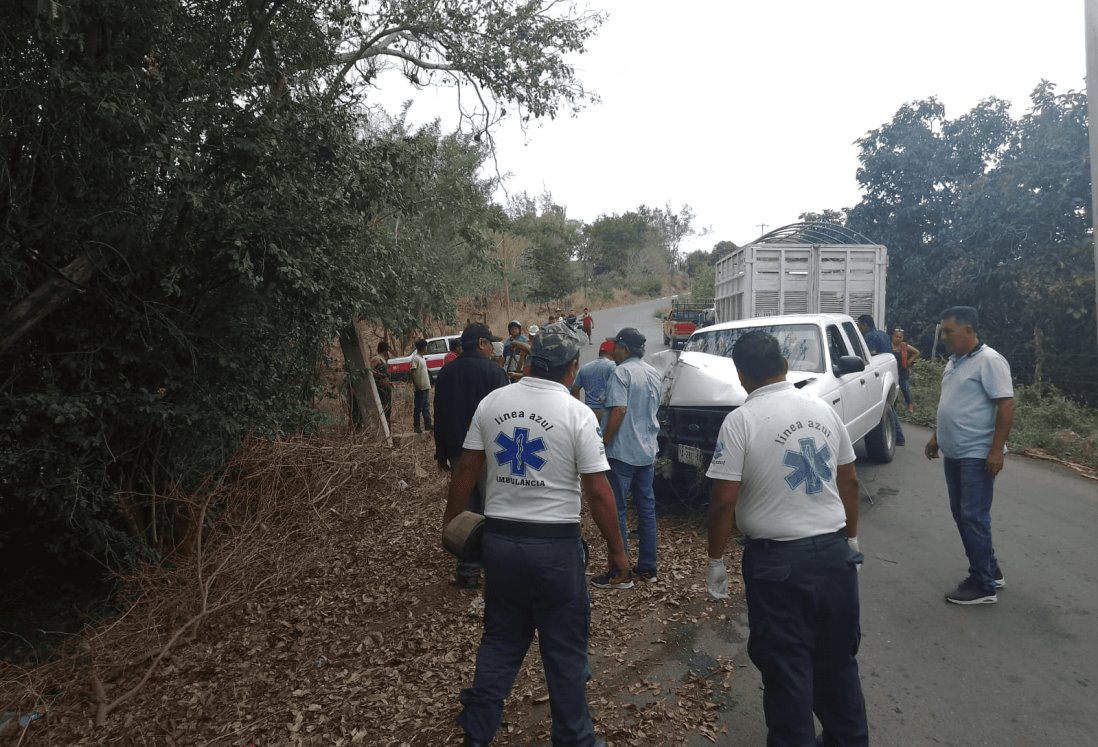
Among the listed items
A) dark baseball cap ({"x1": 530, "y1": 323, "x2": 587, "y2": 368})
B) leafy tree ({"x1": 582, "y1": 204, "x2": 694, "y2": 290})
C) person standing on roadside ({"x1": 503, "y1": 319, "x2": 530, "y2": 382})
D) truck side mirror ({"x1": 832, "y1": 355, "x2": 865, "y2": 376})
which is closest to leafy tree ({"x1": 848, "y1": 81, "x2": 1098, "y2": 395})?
truck side mirror ({"x1": 832, "y1": 355, "x2": 865, "y2": 376})

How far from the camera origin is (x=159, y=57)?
5625 millimetres

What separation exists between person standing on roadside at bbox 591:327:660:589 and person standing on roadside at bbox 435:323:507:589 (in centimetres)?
91

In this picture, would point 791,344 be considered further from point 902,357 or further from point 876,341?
point 902,357

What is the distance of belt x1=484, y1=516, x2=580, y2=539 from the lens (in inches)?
110

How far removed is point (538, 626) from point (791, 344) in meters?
5.29

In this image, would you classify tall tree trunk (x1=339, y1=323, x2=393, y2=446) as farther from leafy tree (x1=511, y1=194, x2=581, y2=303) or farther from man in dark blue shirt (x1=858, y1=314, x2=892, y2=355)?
leafy tree (x1=511, y1=194, x2=581, y2=303)

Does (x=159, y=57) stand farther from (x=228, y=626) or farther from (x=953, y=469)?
(x=953, y=469)

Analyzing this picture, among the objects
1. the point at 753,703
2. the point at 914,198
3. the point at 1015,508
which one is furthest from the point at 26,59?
the point at 914,198

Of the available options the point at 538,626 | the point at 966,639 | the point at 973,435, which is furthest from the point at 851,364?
the point at 538,626

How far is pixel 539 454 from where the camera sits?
2844 millimetres

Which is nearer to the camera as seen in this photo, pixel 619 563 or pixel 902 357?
pixel 619 563

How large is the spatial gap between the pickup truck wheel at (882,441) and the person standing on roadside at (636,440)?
4.50 metres

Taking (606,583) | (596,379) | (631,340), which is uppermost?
(631,340)

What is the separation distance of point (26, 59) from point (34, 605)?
503 centimetres
